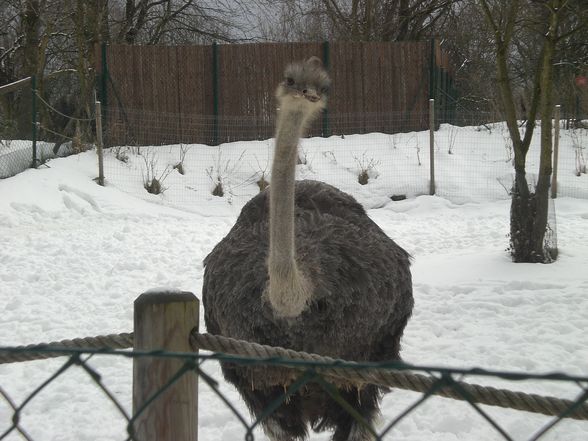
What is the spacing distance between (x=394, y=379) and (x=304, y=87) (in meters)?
1.65

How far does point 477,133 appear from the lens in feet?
47.2

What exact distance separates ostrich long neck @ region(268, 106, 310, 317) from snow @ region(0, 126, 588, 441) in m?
0.45

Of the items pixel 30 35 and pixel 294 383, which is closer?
pixel 294 383

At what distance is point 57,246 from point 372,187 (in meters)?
5.88

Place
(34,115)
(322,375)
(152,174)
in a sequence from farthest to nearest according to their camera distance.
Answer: (152,174) < (34,115) < (322,375)

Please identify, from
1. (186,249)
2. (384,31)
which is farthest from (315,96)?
(384,31)

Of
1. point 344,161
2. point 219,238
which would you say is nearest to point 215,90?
point 344,161

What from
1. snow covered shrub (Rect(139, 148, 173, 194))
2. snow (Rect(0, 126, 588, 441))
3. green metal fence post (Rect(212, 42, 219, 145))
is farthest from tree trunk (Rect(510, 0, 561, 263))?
green metal fence post (Rect(212, 42, 219, 145))

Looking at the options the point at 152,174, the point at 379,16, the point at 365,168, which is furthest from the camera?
the point at 379,16

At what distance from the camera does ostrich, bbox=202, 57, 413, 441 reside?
9.02ft

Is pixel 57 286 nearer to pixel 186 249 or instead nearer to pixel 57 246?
pixel 57 246

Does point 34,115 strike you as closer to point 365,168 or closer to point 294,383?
point 365,168

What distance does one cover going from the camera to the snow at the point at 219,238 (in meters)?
3.74

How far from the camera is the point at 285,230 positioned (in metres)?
2.66
